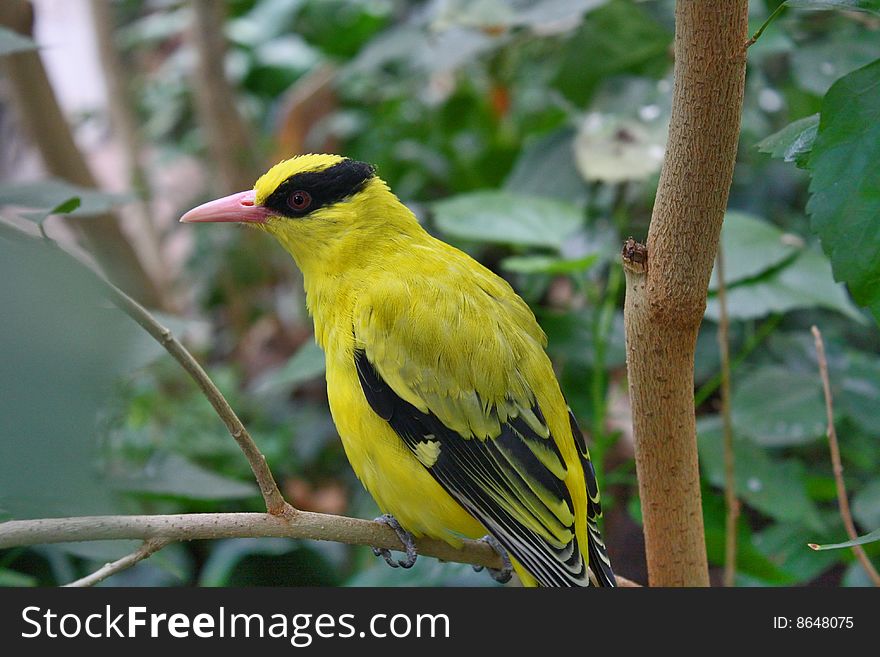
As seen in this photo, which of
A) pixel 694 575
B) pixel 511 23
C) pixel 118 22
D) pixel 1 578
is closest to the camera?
pixel 694 575

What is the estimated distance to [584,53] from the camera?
2607 millimetres

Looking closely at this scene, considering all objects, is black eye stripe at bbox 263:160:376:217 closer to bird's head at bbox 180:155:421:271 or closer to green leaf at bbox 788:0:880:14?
bird's head at bbox 180:155:421:271

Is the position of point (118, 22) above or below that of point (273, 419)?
above

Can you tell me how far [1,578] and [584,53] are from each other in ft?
6.49

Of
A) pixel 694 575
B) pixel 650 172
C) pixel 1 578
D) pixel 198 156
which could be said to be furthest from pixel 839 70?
pixel 198 156

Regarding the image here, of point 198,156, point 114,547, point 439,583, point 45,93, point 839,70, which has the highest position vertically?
point 198,156

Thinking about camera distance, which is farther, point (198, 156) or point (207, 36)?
point (198, 156)

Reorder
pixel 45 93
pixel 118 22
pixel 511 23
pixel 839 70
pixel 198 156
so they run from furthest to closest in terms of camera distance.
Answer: pixel 118 22 < pixel 198 156 < pixel 45 93 < pixel 511 23 < pixel 839 70

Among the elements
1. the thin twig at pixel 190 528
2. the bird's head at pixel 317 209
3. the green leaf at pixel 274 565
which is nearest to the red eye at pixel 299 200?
the bird's head at pixel 317 209

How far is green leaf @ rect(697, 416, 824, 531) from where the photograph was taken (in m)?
1.98

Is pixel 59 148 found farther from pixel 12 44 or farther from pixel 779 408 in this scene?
pixel 779 408

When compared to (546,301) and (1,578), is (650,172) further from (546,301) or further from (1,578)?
(1,578)

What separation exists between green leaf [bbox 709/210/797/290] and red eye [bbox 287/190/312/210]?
0.87m

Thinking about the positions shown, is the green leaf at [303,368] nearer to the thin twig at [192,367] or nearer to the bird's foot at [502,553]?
the bird's foot at [502,553]
